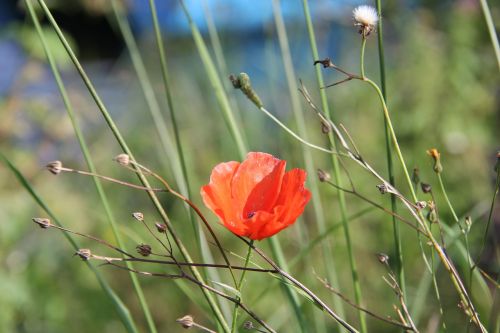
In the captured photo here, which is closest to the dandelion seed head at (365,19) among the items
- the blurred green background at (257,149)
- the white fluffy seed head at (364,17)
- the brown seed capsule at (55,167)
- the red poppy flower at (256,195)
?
the white fluffy seed head at (364,17)

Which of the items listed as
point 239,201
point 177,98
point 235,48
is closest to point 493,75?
point 235,48

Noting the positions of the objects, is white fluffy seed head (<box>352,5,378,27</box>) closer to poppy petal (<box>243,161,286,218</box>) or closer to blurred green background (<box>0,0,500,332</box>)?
poppy petal (<box>243,161,286,218</box>)

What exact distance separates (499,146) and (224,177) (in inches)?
63.5

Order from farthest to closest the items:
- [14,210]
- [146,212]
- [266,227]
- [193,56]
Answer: [193,56]
[146,212]
[14,210]
[266,227]

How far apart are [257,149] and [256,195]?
128cm

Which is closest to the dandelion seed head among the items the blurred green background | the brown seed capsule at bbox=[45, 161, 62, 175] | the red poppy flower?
the red poppy flower

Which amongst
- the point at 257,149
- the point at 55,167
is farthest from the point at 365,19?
the point at 257,149

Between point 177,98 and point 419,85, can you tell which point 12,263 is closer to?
point 177,98

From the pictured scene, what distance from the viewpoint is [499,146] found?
2043 mm

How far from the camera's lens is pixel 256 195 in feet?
2.03

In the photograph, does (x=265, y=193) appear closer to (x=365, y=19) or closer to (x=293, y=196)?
(x=293, y=196)

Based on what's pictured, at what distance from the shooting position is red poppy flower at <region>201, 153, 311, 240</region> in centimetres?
53

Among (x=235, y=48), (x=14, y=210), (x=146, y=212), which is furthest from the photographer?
(x=235, y=48)

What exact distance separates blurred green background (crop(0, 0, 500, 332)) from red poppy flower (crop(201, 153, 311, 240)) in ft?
2.69
